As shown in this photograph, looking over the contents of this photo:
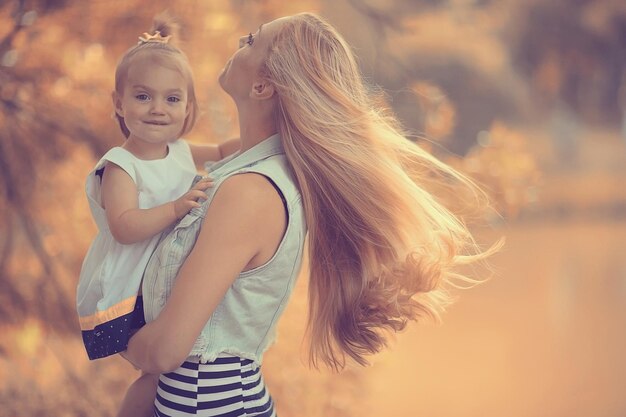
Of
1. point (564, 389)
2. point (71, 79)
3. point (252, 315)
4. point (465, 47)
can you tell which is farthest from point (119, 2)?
point (564, 389)

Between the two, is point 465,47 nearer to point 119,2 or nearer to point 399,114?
point 399,114

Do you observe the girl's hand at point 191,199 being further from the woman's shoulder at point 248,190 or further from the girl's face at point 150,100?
the girl's face at point 150,100

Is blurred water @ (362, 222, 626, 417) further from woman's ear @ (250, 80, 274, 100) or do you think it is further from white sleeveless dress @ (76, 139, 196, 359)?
woman's ear @ (250, 80, 274, 100)

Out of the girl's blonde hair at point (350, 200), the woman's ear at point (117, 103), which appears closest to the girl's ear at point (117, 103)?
the woman's ear at point (117, 103)

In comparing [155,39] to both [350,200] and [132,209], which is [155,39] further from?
[350,200]

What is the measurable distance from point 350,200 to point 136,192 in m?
0.43

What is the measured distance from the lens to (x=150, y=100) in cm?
178

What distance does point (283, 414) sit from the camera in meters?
3.63

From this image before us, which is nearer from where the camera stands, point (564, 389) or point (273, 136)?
point (273, 136)

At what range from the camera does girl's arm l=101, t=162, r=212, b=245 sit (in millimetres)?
1607

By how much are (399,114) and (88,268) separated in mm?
2109

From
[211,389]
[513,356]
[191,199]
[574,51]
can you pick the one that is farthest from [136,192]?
[574,51]

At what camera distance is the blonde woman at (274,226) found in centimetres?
155

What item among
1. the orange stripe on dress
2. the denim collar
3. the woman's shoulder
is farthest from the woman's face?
the orange stripe on dress
